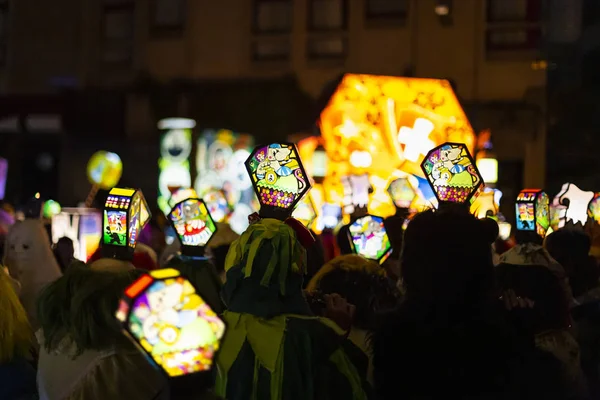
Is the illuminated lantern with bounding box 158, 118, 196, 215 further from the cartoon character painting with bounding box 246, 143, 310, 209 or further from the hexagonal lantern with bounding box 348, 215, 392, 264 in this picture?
the cartoon character painting with bounding box 246, 143, 310, 209

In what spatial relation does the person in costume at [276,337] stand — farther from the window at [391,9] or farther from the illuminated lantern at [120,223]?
the window at [391,9]

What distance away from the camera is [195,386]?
5.95ft

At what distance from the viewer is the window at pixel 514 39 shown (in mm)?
16578

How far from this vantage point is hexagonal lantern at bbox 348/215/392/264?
580 centimetres

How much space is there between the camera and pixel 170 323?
70.1 inches

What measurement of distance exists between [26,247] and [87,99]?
1318 cm

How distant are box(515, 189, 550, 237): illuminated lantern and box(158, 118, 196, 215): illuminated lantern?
1151cm

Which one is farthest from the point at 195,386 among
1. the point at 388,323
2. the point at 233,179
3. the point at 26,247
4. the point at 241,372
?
the point at 233,179

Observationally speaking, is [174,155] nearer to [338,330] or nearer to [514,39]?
[514,39]

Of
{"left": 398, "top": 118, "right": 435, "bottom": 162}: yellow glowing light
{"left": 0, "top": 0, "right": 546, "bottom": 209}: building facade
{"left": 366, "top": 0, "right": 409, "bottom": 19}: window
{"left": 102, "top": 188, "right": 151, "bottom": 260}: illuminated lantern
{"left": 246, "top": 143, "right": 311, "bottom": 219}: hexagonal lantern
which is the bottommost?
{"left": 102, "top": 188, "right": 151, "bottom": 260}: illuminated lantern

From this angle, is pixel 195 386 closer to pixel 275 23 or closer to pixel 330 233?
pixel 330 233

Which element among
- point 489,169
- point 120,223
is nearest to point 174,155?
point 489,169

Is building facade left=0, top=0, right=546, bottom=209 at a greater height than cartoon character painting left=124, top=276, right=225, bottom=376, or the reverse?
building facade left=0, top=0, right=546, bottom=209

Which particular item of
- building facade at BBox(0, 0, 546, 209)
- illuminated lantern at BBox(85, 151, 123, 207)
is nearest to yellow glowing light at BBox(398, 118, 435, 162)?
building facade at BBox(0, 0, 546, 209)
